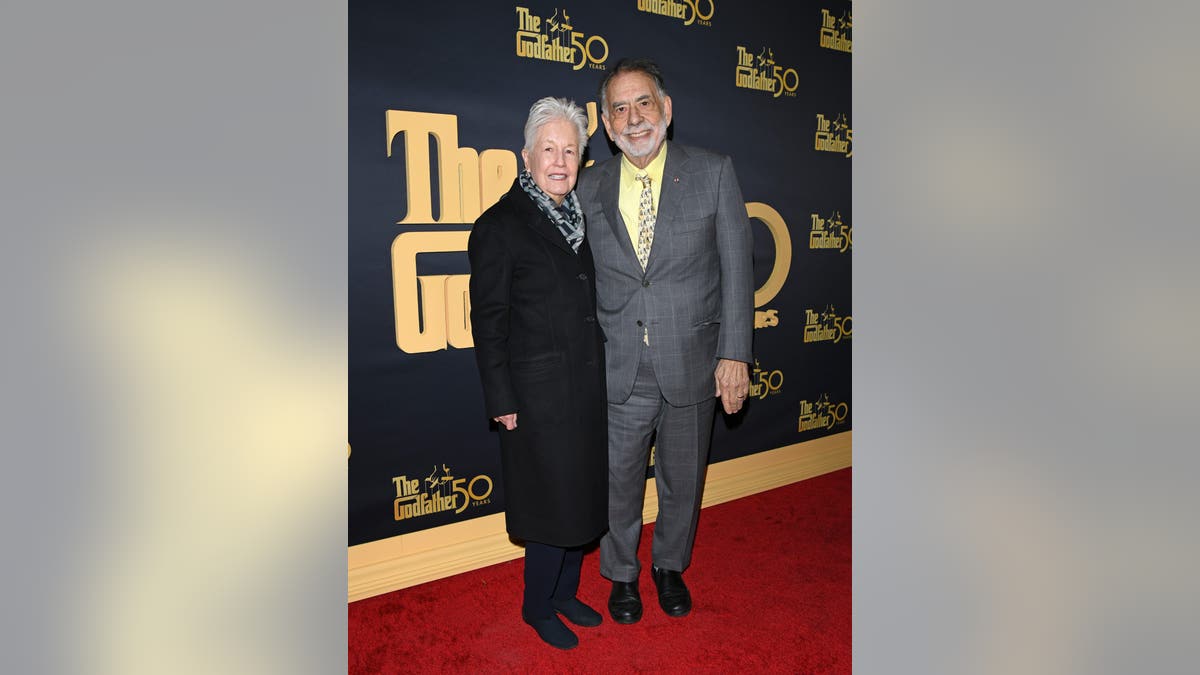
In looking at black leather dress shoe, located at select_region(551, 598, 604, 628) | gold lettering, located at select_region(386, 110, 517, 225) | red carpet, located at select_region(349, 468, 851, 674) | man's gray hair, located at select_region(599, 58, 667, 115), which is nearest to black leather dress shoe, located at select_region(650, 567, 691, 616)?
red carpet, located at select_region(349, 468, 851, 674)

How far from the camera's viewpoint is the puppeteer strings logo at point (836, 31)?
413 centimetres

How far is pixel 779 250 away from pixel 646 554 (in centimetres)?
179

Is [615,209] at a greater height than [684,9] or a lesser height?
lesser

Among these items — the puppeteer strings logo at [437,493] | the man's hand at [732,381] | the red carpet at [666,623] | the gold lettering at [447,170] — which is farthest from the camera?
the puppeteer strings logo at [437,493]

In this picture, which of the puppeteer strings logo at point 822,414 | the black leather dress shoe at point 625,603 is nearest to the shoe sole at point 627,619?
the black leather dress shoe at point 625,603

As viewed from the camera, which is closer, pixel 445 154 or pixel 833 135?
pixel 445 154

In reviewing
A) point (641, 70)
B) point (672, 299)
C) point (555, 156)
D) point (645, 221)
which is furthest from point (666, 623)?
point (641, 70)

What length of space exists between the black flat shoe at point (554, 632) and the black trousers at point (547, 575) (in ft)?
0.05

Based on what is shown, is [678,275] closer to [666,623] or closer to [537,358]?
[537,358]

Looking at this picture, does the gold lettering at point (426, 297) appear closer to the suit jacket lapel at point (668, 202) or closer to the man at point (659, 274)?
the man at point (659, 274)

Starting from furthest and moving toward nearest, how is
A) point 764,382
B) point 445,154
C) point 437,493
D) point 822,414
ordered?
point 822,414 → point 764,382 → point 437,493 → point 445,154

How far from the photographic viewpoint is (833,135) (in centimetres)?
426

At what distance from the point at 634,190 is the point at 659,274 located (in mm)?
292
